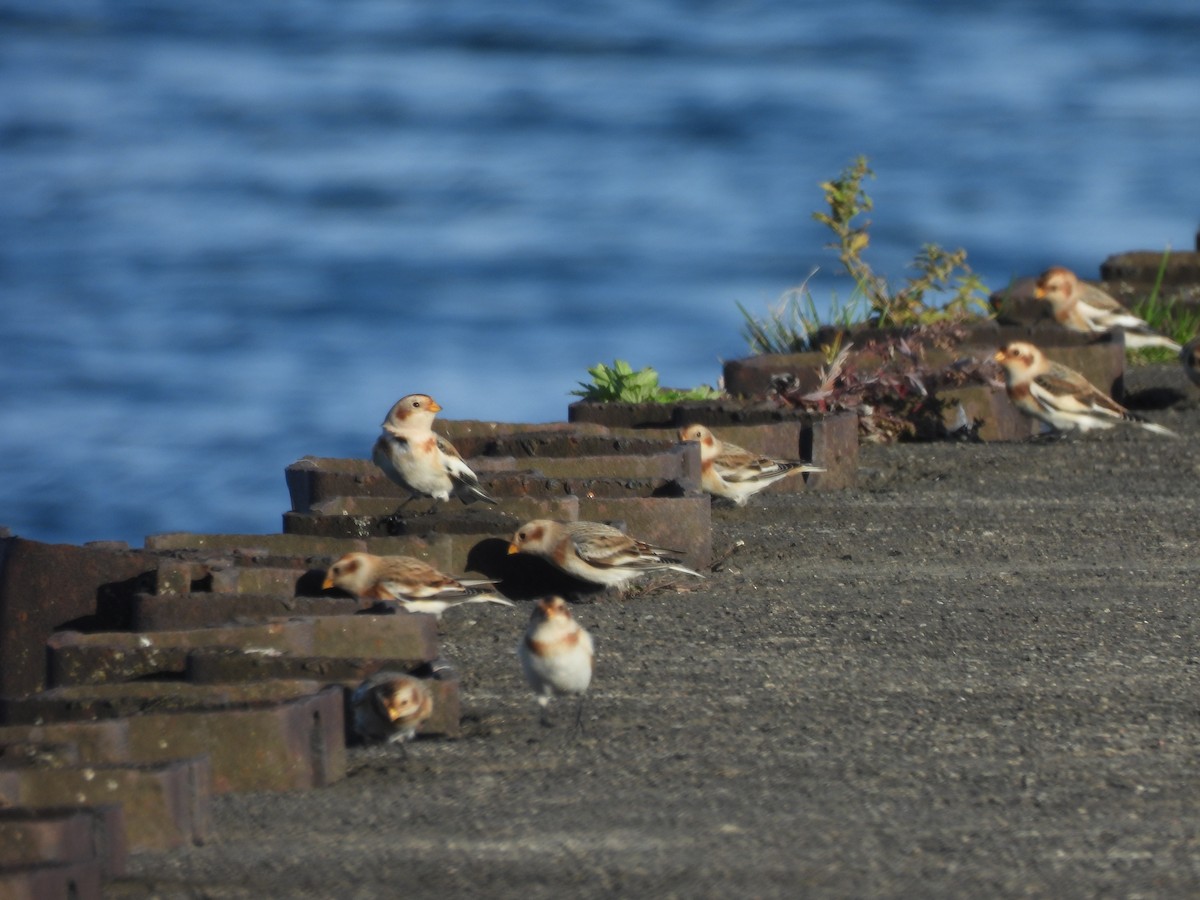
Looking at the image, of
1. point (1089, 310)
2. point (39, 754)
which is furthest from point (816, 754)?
point (1089, 310)

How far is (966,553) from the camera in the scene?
638 cm

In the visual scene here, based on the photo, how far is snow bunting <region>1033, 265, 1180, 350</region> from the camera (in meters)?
10.7

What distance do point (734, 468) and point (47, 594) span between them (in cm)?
290

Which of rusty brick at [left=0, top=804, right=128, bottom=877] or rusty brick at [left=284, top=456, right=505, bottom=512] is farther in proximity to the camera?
rusty brick at [left=284, top=456, right=505, bottom=512]

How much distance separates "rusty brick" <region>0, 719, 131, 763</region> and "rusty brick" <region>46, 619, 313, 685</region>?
568 mm

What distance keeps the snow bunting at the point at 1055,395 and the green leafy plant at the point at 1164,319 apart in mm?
1949

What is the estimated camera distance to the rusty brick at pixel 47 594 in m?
4.96

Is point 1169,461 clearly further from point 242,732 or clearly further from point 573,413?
point 242,732

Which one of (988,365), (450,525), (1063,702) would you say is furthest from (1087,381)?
(1063,702)

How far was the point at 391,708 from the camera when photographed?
4.01m

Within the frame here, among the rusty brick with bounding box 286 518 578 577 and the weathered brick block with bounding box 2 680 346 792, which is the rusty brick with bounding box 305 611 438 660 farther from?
the rusty brick with bounding box 286 518 578 577

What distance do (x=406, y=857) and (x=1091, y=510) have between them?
13.7 feet

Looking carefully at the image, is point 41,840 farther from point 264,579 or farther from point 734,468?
point 734,468

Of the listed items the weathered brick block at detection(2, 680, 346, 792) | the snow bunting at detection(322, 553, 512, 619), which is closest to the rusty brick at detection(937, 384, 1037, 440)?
the snow bunting at detection(322, 553, 512, 619)
